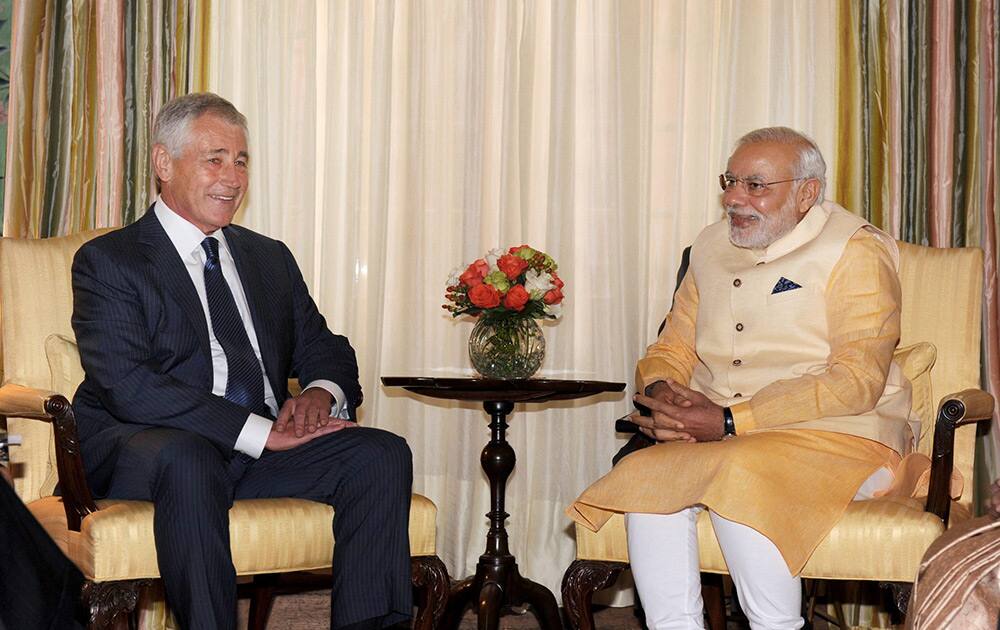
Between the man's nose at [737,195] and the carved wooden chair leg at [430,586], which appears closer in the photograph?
the carved wooden chair leg at [430,586]

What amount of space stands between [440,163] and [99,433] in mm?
2077

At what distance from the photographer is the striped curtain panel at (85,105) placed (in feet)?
15.5

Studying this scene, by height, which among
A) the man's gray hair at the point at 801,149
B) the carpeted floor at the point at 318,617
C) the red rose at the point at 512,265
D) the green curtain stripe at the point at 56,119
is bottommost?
the carpeted floor at the point at 318,617

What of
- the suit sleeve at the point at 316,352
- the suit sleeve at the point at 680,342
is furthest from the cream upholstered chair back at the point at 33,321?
the suit sleeve at the point at 680,342

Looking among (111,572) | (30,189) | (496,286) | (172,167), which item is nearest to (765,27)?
(496,286)

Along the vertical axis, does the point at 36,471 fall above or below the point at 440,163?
below

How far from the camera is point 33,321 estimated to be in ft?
12.5

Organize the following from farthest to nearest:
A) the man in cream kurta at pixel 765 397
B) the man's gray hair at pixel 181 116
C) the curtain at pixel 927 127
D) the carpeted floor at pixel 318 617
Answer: the curtain at pixel 927 127
the carpeted floor at pixel 318 617
the man's gray hair at pixel 181 116
the man in cream kurta at pixel 765 397

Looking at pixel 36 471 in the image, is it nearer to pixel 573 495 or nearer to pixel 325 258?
pixel 325 258

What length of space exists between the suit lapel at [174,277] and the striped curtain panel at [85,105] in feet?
4.38

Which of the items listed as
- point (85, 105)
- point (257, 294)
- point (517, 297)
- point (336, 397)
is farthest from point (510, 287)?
point (85, 105)

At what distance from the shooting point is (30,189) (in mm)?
4738

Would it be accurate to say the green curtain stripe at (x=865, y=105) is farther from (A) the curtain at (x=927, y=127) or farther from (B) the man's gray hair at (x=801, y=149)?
(B) the man's gray hair at (x=801, y=149)

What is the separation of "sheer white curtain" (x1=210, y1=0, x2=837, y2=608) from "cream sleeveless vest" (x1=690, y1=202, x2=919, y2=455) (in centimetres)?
117
